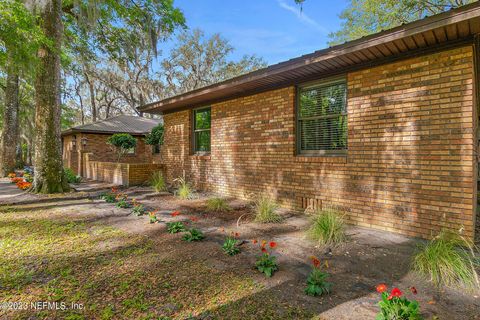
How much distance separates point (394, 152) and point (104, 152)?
1593 cm

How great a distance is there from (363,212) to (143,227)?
394 centimetres

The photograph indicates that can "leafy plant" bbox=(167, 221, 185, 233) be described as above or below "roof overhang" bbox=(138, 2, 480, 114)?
below

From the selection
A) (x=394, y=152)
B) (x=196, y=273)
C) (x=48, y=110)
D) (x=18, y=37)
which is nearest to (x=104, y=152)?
(x=48, y=110)

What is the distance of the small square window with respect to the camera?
846 centimetres

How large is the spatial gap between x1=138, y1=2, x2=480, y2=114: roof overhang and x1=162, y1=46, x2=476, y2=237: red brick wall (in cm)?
19

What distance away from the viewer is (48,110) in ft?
24.3

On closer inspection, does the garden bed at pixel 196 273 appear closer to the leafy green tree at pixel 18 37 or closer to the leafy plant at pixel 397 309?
the leafy plant at pixel 397 309

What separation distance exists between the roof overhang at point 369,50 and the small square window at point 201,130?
5.31ft

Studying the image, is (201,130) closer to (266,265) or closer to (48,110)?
(48,110)

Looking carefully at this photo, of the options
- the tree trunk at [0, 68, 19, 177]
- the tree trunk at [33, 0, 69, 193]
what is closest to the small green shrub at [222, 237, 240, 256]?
the tree trunk at [33, 0, 69, 193]

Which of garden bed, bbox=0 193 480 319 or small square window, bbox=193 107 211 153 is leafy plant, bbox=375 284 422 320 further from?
small square window, bbox=193 107 211 153

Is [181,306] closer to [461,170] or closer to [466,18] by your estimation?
[461,170]

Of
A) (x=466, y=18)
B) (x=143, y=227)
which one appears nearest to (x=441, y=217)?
(x=466, y=18)

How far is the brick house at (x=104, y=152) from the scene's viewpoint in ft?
35.8
